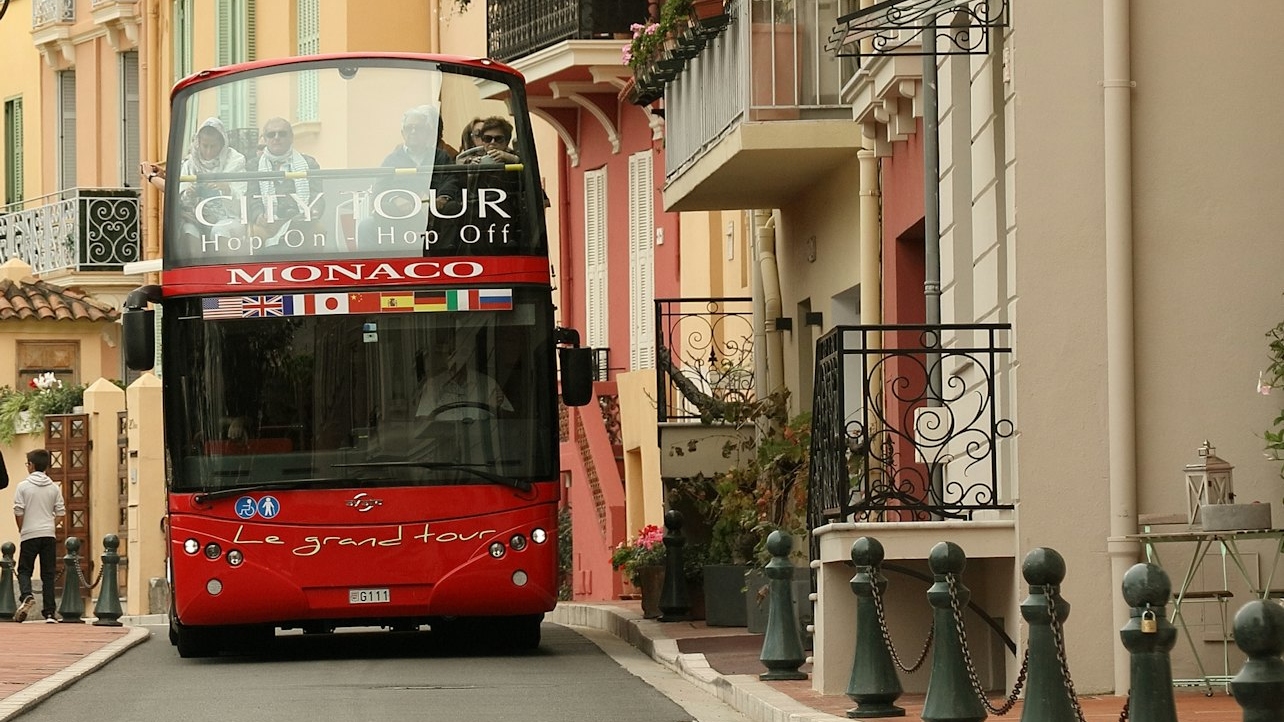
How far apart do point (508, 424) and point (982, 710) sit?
26.0ft

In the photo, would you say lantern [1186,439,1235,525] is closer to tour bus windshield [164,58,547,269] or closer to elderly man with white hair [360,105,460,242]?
tour bus windshield [164,58,547,269]

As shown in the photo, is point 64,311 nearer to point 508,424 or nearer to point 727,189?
point 727,189

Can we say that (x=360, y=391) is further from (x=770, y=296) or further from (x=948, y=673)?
(x=948, y=673)

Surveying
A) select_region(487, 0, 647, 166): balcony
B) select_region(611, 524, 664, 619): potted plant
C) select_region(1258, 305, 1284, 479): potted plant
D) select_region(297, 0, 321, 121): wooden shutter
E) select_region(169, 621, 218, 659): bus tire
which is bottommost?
select_region(169, 621, 218, 659): bus tire

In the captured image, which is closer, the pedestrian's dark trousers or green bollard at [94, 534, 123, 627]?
green bollard at [94, 534, 123, 627]

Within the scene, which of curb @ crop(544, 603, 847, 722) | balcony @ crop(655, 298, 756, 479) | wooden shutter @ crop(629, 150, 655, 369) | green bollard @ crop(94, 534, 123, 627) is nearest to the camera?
curb @ crop(544, 603, 847, 722)

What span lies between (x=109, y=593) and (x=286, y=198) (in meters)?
7.84

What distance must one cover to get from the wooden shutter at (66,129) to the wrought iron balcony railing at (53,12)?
34.3 inches

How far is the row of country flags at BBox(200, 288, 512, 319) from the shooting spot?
17719mm

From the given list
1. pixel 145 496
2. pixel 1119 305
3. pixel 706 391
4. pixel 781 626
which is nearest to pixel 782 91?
pixel 706 391

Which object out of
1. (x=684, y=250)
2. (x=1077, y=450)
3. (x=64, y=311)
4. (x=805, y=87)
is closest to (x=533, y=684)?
(x=1077, y=450)

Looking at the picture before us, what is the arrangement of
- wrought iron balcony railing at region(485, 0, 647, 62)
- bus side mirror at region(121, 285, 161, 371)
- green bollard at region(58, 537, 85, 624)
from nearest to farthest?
bus side mirror at region(121, 285, 161, 371), green bollard at region(58, 537, 85, 624), wrought iron balcony railing at region(485, 0, 647, 62)

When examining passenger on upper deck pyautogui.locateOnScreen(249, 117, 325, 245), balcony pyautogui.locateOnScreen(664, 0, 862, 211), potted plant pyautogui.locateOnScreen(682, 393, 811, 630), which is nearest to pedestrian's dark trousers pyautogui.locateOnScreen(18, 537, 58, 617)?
potted plant pyautogui.locateOnScreen(682, 393, 811, 630)

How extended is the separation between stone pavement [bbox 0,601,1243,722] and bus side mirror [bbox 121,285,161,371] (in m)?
2.13
